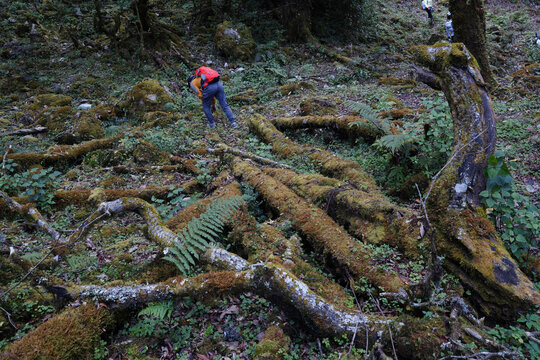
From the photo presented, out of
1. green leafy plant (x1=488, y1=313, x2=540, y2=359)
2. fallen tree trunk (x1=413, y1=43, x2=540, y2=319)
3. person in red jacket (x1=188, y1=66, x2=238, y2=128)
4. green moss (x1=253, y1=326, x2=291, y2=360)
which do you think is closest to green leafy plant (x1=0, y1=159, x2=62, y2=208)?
person in red jacket (x1=188, y1=66, x2=238, y2=128)

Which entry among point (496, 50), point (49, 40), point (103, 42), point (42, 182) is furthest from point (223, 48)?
point (496, 50)

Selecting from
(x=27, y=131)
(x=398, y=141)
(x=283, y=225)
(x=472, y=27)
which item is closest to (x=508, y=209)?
(x=398, y=141)

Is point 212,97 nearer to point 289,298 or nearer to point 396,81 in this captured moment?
point 396,81

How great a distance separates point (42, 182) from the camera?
18.3 ft

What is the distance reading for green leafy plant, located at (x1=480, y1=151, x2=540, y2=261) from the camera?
3.38m

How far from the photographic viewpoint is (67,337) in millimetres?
Result: 2693

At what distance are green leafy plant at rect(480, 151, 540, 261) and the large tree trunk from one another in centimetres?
711

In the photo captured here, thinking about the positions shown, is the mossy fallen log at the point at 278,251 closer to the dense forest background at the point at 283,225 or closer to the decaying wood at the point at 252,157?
the dense forest background at the point at 283,225

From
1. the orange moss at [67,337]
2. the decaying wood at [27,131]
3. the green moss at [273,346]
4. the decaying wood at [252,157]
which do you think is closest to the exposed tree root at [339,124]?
the decaying wood at [252,157]

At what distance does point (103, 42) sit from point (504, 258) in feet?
57.1

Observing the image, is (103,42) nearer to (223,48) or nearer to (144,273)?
(223,48)

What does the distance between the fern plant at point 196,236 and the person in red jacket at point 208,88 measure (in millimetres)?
5616

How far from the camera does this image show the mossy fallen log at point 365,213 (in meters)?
3.63

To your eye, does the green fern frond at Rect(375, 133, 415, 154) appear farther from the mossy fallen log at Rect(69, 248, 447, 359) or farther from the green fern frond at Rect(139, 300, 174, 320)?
the green fern frond at Rect(139, 300, 174, 320)
